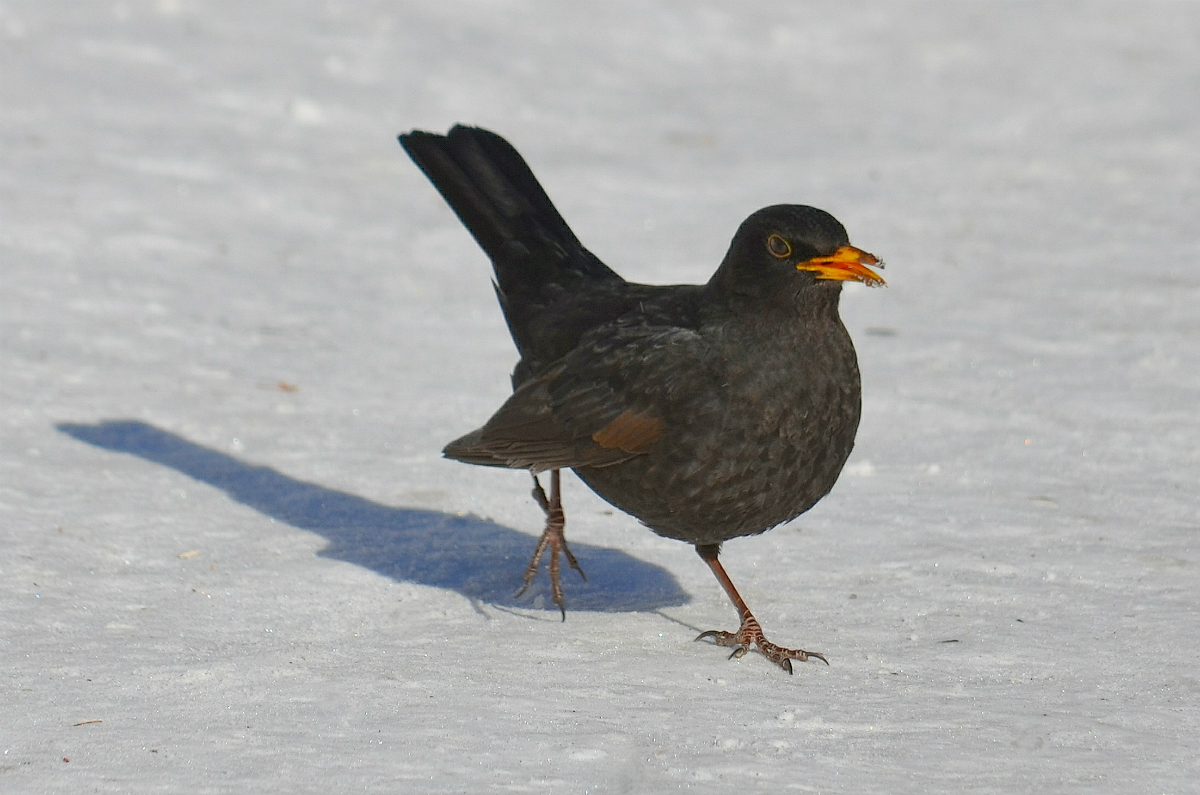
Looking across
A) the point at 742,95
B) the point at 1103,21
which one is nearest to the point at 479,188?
the point at 742,95

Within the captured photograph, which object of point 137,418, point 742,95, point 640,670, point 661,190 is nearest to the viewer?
point 640,670

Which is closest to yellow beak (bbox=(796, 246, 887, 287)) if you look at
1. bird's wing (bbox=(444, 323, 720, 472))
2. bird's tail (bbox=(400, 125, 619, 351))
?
bird's wing (bbox=(444, 323, 720, 472))

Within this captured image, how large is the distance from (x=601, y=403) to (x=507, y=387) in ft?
7.45

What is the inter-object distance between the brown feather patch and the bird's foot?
61cm

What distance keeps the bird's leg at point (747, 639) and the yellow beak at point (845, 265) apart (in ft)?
3.14

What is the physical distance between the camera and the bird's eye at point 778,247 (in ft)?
13.7

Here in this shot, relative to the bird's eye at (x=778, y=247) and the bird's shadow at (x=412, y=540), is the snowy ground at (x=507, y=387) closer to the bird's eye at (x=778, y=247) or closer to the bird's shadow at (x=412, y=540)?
the bird's shadow at (x=412, y=540)

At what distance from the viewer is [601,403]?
4.39 m

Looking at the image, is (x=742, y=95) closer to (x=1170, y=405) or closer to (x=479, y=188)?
(x=1170, y=405)

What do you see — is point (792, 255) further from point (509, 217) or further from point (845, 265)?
point (509, 217)

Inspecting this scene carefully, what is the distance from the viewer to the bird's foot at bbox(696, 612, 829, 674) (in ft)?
13.9

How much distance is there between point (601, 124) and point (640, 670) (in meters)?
6.56

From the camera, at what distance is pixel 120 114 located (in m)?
9.31

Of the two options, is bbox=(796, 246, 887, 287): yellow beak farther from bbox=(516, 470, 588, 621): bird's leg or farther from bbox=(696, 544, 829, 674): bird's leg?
bbox=(516, 470, 588, 621): bird's leg
